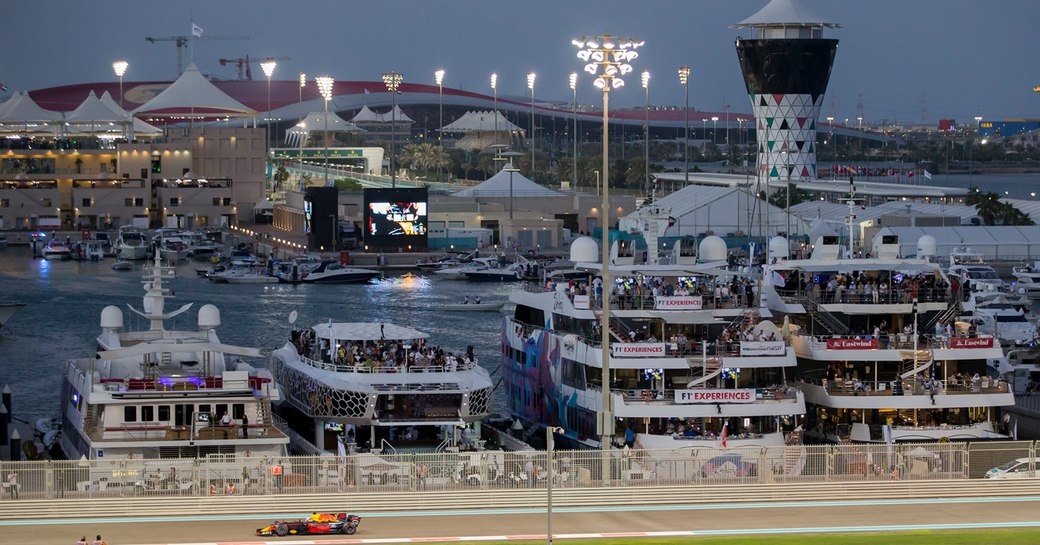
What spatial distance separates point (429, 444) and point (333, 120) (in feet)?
429

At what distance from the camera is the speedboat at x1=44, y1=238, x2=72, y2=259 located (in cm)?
11319

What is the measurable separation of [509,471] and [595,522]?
2.69m

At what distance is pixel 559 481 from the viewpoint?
35625 millimetres

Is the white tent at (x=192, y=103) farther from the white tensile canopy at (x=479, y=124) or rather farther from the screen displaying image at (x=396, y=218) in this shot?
the screen displaying image at (x=396, y=218)

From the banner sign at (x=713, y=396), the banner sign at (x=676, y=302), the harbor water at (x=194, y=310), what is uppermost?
the banner sign at (x=676, y=302)

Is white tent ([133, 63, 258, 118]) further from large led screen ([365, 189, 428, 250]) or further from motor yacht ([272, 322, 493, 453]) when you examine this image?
motor yacht ([272, 322, 493, 453])

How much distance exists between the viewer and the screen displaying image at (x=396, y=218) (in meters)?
107

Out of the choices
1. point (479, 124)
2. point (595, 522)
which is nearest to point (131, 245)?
point (479, 124)

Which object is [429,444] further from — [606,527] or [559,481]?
[606,527]

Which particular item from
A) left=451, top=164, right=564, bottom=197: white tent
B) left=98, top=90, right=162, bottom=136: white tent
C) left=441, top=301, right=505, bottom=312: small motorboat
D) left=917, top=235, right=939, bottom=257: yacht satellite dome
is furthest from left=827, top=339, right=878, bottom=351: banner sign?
left=98, top=90, right=162, bottom=136: white tent

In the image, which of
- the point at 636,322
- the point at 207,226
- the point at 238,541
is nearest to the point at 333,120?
the point at 207,226

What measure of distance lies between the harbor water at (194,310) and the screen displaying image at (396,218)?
7491 mm

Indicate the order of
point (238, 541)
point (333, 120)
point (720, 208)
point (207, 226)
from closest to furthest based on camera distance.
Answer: point (238, 541) < point (720, 208) < point (207, 226) < point (333, 120)

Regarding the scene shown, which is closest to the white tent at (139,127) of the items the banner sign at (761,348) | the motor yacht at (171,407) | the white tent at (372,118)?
the white tent at (372,118)
